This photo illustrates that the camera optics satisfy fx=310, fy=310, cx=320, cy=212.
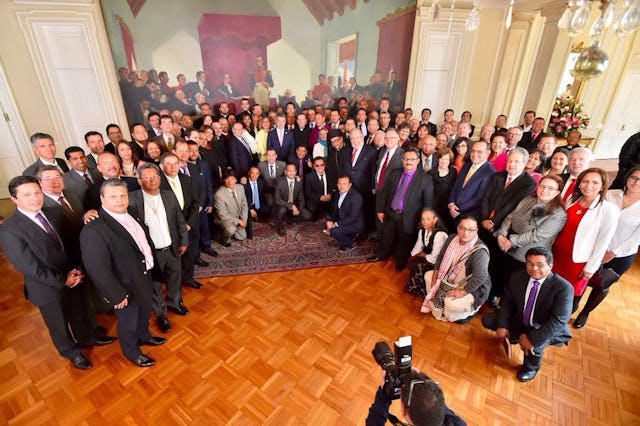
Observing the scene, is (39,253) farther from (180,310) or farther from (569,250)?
(569,250)

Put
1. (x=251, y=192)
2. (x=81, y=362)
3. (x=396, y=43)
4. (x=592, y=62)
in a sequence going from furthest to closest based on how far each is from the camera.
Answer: (x=396, y=43)
(x=251, y=192)
(x=81, y=362)
(x=592, y=62)

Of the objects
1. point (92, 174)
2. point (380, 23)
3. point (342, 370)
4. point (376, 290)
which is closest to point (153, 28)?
point (92, 174)

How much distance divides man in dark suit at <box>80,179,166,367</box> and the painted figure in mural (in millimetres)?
4727

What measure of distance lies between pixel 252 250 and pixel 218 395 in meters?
2.20

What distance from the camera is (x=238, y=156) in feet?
17.0

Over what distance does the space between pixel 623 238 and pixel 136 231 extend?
4101 millimetres

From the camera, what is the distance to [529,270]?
241 centimetres

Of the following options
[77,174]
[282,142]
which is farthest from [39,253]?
[282,142]

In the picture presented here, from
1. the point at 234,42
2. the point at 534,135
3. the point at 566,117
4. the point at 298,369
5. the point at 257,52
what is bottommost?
the point at 298,369

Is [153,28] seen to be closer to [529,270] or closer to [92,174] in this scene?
[92,174]

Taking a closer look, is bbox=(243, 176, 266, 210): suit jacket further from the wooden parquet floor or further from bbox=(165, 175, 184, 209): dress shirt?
the wooden parquet floor

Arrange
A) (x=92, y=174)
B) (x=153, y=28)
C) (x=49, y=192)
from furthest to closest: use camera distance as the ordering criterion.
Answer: (x=153, y=28)
(x=92, y=174)
(x=49, y=192)

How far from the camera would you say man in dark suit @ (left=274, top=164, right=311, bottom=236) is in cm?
493

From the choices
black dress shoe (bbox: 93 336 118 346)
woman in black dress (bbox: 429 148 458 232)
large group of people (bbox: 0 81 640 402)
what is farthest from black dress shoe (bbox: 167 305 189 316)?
woman in black dress (bbox: 429 148 458 232)
